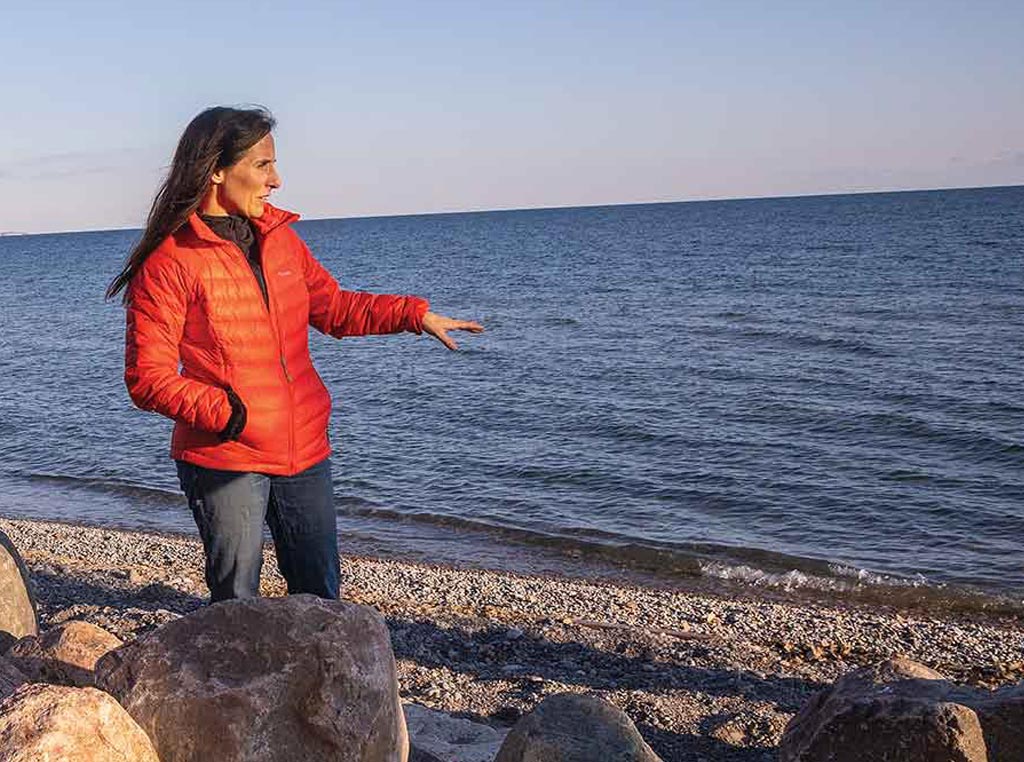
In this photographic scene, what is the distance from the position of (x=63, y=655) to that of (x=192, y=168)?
77.2 inches

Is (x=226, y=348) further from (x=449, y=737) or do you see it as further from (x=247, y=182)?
(x=449, y=737)

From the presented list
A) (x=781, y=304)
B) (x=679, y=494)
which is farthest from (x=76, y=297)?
(x=679, y=494)

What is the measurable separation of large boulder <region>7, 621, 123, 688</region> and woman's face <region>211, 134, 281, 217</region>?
70.0 inches

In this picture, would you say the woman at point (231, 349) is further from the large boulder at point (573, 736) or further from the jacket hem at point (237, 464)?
the large boulder at point (573, 736)

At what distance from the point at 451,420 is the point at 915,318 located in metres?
15.5

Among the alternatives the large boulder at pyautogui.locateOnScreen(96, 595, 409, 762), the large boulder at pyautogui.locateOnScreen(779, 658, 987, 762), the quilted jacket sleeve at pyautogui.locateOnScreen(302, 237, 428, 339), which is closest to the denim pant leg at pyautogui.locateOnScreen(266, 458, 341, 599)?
the quilted jacket sleeve at pyautogui.locateOnScreen(302, 237, 428, 339)

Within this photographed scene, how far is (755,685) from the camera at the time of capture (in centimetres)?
696

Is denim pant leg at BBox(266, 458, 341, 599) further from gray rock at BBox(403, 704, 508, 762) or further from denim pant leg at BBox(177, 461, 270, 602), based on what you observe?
gray rock at BBox(403, 704, 508, 762)

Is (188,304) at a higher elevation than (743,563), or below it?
higher

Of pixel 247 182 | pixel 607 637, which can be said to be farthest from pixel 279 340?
pixel 607 637

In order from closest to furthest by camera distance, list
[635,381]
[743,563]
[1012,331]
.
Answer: [743,563], [635,381], [1012,331]

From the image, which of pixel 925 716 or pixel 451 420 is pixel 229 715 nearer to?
pixel 925 716

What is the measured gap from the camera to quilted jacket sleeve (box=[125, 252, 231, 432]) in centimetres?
429

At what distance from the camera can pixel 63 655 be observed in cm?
434
